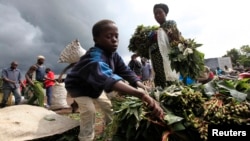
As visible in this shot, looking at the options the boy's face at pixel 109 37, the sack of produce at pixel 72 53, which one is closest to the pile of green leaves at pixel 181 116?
the boy's face at pixel 109 37

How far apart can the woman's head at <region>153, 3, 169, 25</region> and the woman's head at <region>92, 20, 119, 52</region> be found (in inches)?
67.7

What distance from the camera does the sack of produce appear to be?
5.01 m

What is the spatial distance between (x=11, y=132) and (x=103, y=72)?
1514 mm

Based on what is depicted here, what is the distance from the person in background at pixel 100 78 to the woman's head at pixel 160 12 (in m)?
1.42

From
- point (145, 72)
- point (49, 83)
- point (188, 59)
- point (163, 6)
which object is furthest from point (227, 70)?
point (188, 59)

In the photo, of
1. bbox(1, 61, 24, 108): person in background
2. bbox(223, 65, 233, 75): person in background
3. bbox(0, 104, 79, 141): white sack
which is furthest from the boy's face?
bbox(223, 65, 233, 75): person in background

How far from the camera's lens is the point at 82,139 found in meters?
3.03

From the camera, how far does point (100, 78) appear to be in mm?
2094

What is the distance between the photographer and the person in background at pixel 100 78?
6.46 ft

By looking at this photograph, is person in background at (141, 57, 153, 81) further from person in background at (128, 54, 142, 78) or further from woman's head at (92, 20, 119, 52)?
woman's head at (92, 20, 119, 52)

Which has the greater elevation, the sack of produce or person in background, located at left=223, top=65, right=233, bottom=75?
person in background, located at left=223, top=65, right=233, bottom=75

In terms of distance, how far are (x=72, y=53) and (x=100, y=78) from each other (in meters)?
3.05

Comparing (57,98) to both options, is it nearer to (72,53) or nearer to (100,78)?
(72,53)

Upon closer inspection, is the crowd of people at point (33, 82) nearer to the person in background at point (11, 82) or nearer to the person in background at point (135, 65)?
the person in background at point (11, 82)
